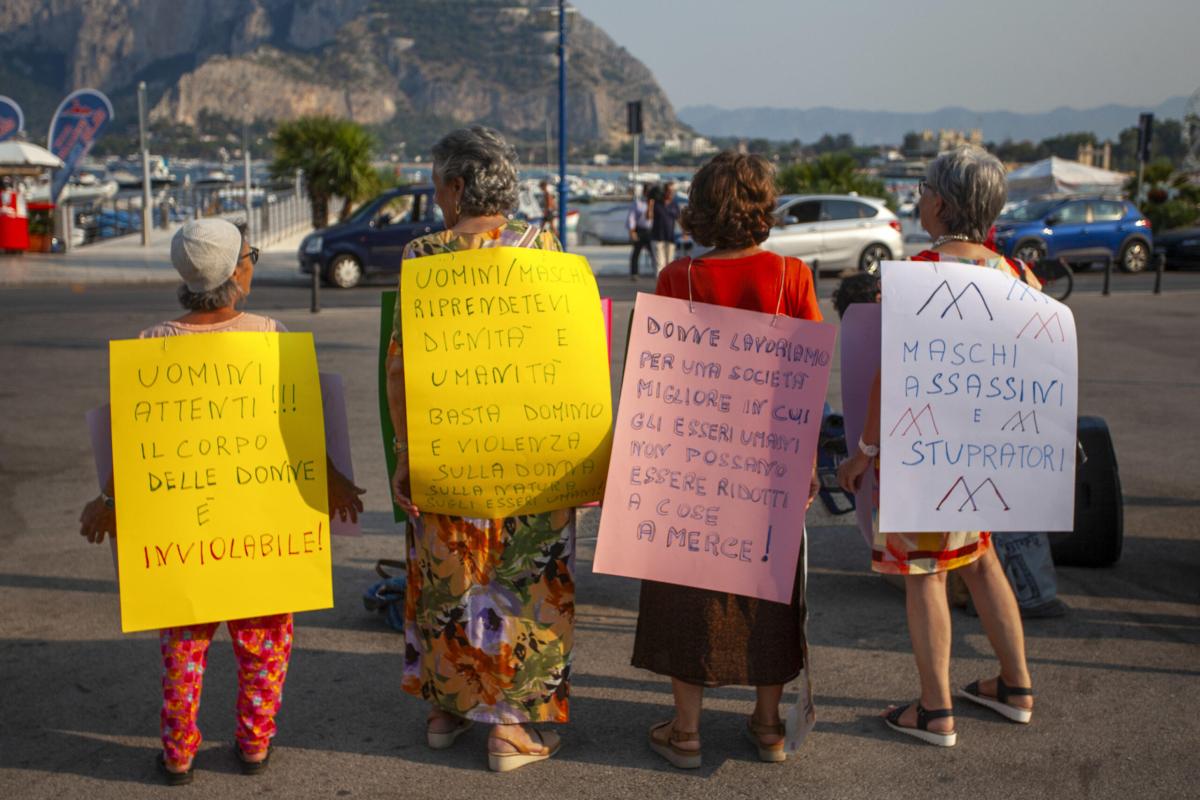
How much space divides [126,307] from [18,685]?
1373cm

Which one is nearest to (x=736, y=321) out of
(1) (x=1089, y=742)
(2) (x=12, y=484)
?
(1) (x=1089, y=742)

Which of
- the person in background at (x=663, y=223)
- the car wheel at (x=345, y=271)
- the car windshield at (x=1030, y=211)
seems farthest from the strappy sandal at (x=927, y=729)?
the car windshield at (x=1030, y=211)

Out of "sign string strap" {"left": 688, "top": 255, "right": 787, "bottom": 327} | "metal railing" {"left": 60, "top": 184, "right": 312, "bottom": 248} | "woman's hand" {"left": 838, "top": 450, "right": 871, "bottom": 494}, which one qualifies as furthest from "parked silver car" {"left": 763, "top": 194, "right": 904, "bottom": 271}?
"sign string strap" {"left": 688, "top": 255, "right": 787, "bottom": 327}

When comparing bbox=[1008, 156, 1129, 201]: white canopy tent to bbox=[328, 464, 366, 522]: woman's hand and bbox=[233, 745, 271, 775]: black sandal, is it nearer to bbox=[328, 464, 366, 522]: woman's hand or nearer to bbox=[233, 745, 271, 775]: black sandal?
bbox=[328, 464, 366, 522]: woman's hand

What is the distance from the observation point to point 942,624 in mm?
3891

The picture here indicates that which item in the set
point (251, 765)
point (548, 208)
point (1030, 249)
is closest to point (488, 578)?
point (251, 765)

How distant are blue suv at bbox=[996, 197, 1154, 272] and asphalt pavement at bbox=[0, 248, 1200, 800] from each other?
17568 millimetres

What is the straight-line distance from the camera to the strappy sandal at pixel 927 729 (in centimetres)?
Answer: 396

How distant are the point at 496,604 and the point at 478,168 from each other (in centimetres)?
130

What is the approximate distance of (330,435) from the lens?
3.86 m

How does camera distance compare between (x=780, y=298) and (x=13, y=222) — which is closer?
(x=780, y=298)

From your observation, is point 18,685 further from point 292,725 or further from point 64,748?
point 292,725

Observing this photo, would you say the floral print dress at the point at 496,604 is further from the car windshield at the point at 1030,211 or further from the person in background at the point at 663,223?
the car windshield at the point at 1030,211

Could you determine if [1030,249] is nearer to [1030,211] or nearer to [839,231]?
[1030,211]
